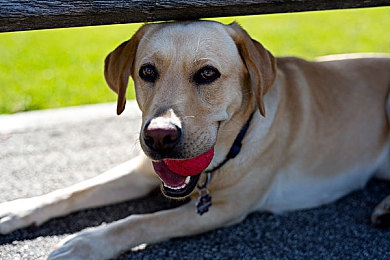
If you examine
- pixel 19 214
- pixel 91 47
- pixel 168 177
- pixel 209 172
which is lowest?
pixel 91 47

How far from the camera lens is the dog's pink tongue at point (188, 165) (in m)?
3.17

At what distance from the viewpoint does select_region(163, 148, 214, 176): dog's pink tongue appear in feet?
10.4

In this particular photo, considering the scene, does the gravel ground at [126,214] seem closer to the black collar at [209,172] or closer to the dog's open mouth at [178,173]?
the black collar at [209,172]

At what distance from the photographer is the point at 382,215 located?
3635 millimetres

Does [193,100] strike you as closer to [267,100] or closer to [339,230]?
[267,100]

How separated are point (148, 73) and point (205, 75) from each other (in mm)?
324

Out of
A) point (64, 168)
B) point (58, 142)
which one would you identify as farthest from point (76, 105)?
point (64, 168)

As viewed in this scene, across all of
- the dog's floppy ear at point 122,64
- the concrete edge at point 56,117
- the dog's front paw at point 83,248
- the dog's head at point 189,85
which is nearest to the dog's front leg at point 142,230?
the dog's front paw at point 83,248

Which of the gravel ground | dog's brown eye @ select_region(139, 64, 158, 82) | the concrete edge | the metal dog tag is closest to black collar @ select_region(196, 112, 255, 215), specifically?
the metal dog tag

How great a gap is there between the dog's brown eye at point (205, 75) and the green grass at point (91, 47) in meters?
3.31

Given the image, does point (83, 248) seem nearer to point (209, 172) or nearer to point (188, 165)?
point (188, 165)

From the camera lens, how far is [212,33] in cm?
331

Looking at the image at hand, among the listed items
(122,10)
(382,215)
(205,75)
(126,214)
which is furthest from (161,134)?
(382,215)

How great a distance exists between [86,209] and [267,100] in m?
1.39
